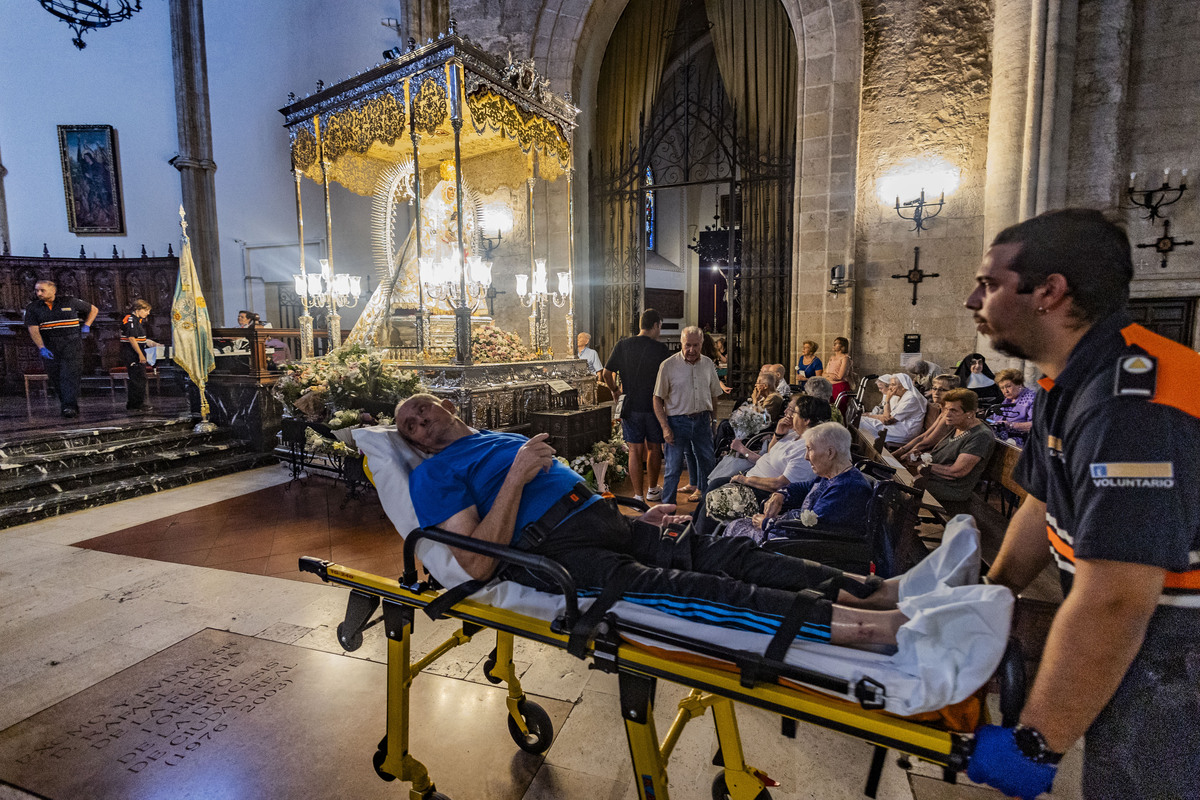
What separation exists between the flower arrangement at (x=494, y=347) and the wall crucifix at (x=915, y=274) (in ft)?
19.2

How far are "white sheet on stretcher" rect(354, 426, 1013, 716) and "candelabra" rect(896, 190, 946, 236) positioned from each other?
8073mm

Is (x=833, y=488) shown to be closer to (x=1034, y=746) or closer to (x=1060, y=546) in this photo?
(x=1060, y=546)

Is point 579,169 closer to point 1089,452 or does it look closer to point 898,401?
point 898,401

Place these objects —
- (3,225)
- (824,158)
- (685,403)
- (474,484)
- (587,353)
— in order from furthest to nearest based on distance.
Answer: (3,225) → (587,353) → (824,158) → (685,403) → (474,484)

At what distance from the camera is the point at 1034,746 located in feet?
3.55

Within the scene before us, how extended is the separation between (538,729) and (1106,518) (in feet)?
6.72

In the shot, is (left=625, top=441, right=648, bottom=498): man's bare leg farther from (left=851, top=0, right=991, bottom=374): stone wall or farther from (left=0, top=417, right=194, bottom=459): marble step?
(left=0, top=417, right=194, bottom=459): marble step

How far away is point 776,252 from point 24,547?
32.6 ft

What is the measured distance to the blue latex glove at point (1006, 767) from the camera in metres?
1.08

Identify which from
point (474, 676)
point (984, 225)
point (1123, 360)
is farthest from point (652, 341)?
point (984, 225)

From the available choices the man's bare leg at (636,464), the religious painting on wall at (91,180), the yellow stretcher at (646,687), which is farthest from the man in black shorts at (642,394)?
the religious painting on wall at (91,180)

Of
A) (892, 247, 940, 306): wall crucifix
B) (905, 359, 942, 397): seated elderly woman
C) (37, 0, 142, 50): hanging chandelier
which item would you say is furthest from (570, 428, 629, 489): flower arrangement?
(37, 0, 142, 50): hanging chandelier

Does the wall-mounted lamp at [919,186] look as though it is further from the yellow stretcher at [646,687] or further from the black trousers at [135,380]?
the black trousers at [135,380]

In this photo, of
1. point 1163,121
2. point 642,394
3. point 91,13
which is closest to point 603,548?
point 642,394
